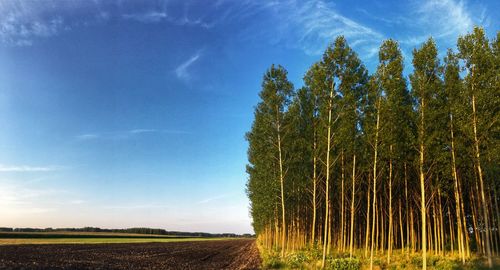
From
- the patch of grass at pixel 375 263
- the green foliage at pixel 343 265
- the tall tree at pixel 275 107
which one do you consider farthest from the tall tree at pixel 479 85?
the tall tree at pixel 275 107

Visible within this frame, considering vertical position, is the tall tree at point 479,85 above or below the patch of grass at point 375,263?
above

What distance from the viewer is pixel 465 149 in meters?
30.2

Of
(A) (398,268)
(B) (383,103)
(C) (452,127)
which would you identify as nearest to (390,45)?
(B) (383,103)

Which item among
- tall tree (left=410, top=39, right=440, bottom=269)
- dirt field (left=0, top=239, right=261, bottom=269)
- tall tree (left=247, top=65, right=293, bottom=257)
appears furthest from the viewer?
tall tree (left=247, top=65, right=293, bottom=257)

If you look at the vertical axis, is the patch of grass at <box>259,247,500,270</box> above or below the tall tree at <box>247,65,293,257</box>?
below

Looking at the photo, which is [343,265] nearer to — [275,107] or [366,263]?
[366,263]

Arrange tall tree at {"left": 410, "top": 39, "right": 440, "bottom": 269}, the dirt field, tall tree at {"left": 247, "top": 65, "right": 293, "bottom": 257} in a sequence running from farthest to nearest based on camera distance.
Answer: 1. tall tree at {"left": 247, "top": 65, "right": 293, "bottom": 257}
2. the dirt field
3. tall tree at {"left": 410, "top": 39, "right": 440, "bottom": 269}

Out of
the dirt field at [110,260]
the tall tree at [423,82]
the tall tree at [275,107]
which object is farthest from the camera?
the tall tree at [275,107]

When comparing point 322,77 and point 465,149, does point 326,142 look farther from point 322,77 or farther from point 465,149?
point 465,149

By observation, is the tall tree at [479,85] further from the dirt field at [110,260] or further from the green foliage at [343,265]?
the dirt field at [110,260]

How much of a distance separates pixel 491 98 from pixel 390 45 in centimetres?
906

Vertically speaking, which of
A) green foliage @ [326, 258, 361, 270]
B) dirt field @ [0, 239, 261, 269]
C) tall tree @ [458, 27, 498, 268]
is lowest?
dirt field @ [0, 239, 261, 269]

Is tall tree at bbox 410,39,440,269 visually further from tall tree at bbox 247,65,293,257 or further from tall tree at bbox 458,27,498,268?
tall tree at bbox 247,65,293,257

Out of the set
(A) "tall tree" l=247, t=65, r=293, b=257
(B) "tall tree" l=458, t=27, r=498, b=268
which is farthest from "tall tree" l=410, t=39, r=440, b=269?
(A) "tall tree" l=247, t=65, r=293, b=257
